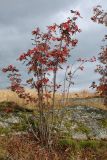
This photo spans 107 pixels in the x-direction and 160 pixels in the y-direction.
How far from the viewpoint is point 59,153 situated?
16328 millimetres

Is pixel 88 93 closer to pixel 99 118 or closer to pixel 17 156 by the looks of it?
pixel 99 118

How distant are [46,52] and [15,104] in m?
4.15

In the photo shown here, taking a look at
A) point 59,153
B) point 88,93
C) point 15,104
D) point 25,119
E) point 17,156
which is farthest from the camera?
point 88,93

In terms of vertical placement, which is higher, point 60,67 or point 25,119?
point 60,67

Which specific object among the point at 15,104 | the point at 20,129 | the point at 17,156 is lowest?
the point at 17,156

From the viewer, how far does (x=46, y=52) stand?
17156 millimetres

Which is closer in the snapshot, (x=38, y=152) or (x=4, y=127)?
(x=38, y=152)

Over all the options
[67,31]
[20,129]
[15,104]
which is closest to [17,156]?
[20,129]

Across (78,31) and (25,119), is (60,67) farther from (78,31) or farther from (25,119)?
(25,119)

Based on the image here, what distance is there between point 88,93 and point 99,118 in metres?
12.5

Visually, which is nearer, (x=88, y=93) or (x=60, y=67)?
(x=60, y=67)

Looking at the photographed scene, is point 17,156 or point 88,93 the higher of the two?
point 88,93

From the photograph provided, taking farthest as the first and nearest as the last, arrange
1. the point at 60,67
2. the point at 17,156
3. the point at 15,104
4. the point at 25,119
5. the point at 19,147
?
the point at 15,104
the point at 25,119
the point at 60,67
the point at 19,147
the point at 17,156

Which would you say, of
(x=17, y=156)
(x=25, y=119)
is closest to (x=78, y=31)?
(x=25, y=119)
